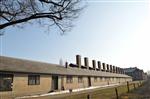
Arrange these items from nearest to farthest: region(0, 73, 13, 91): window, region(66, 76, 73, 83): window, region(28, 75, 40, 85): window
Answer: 1. region(0, 73, 13, 91): window
2. region(28, 75, 40, 85): window
3. region(66, 76, 73, 83): window

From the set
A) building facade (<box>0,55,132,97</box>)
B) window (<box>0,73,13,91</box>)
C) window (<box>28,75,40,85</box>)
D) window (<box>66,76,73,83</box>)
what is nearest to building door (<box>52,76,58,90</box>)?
building facade (<box>0,55,132,97</box>)

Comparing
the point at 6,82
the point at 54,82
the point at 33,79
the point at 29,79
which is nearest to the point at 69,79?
the point at 54,82

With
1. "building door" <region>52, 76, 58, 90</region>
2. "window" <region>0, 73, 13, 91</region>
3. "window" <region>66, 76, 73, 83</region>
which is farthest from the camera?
"window" <region>66, 76, 73, 83</region>

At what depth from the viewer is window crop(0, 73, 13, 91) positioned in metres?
21.8

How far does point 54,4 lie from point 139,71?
128 m

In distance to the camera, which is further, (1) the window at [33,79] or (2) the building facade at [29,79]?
(1) the window at [33,79]

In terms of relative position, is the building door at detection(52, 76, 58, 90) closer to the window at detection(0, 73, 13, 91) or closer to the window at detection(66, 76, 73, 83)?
the window at detection(66, 76, 73, 83)

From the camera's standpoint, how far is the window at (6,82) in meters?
21.8

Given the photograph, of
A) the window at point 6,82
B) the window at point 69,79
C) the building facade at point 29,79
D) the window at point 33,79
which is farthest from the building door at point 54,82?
the window at point 6,82

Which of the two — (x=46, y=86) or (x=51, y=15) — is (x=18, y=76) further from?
(x=51, y=15)

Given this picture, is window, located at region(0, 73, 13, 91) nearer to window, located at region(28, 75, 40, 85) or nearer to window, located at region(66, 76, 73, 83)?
window, located at region(28, 75, 40, 85)

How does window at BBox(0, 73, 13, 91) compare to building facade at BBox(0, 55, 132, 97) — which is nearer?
window at BBox(0, 73, 13, 91)

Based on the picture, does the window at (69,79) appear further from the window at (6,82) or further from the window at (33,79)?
the window at (6,82)

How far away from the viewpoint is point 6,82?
22.3 metres
